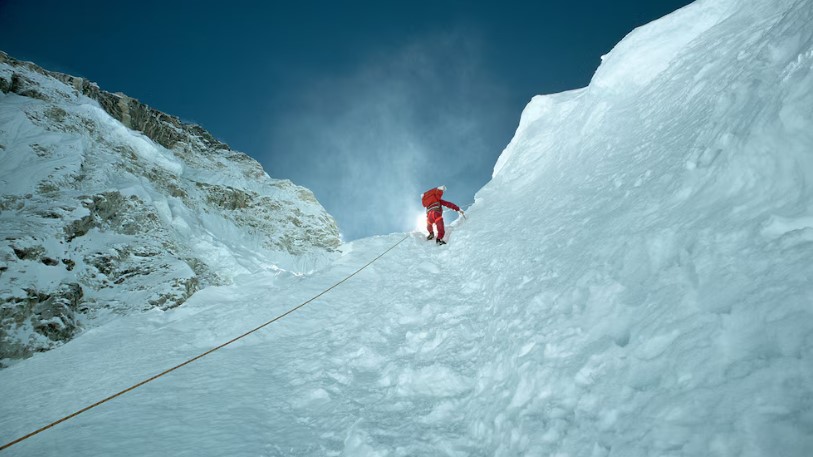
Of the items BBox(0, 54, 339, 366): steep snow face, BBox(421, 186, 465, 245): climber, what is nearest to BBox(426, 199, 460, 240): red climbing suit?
BBox(421, 186, 465, 245): climber

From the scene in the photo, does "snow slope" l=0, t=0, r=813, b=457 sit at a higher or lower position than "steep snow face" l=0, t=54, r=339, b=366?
lower

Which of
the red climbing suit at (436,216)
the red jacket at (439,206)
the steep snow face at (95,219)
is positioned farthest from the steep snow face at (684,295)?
the steep snow face at (95,219)

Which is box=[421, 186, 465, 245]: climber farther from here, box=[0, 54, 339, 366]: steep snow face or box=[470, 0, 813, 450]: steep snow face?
box=[0, 54, 339, 366]: steep snow face

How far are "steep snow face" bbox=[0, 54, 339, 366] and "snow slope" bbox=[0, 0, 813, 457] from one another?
16.7 feet

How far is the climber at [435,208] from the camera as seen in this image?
12203 mm

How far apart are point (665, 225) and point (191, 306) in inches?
412

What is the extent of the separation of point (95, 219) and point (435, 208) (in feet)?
55.5

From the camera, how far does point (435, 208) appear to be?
41.1 ft

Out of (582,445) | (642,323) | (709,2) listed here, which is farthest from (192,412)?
(709,2)

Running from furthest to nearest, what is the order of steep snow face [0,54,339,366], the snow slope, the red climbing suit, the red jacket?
the red jacket < the red climbing suit < steep snow face [0,54,339,366] < the snow slope

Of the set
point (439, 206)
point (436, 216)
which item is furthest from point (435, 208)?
point (436, 216)

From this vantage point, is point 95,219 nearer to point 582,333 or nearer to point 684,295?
point 582,333

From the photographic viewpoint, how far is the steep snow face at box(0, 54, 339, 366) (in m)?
12.0

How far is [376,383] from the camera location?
189 inches
